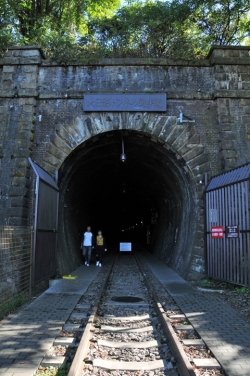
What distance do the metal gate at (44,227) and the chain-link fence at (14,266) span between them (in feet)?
0.66

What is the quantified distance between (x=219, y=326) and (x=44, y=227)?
479 cm

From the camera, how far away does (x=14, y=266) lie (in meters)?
7.30

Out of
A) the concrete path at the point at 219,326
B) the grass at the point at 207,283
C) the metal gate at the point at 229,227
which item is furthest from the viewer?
the grass at the point at 207,283

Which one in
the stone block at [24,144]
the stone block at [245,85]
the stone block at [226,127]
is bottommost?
the stone block at [24,144]

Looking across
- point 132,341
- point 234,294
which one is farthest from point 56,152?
point 132,341

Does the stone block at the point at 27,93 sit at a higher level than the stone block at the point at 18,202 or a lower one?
higher

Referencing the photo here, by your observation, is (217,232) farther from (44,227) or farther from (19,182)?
(19,182)

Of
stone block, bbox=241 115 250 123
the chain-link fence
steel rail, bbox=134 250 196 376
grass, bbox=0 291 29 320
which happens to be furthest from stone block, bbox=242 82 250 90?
grass, bbox=0 291 29 320

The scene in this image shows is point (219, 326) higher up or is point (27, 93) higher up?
point (27, 93)

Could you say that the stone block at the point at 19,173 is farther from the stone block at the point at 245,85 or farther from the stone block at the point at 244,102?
the stone block at the point at 245,85

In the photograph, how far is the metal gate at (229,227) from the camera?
25.2 ft

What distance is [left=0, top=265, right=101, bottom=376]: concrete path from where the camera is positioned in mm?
3707

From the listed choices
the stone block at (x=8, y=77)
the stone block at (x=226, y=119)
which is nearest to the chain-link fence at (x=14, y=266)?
the stone block at (x=8, y=77)

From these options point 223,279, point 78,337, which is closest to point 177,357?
point 78,337
